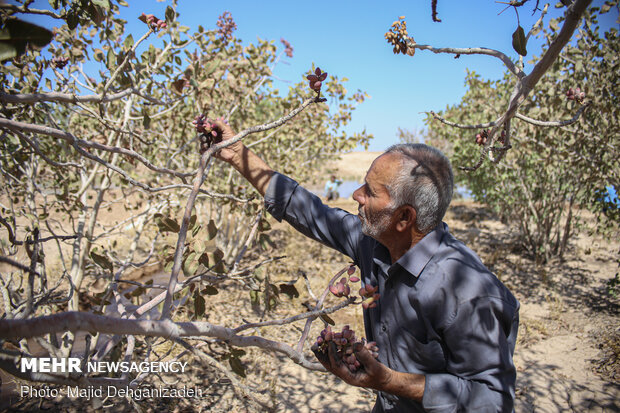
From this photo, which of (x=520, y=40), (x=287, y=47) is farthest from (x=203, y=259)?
(x=287, y=47)

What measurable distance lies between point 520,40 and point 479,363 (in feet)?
3.37

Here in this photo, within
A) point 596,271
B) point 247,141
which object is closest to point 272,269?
point 247,141

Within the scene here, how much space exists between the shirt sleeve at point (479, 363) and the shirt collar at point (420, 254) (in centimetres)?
20

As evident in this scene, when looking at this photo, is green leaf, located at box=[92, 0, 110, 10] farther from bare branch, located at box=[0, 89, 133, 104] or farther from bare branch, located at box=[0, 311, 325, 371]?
bare branch, located at box=[0, 311, 325, 371]

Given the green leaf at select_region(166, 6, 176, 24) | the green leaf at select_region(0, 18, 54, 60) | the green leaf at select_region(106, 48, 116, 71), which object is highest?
the green leaf at select_region(166, 6, 176, 24)

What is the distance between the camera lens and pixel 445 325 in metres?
1.22

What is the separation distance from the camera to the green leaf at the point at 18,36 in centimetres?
80

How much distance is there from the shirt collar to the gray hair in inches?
1.4

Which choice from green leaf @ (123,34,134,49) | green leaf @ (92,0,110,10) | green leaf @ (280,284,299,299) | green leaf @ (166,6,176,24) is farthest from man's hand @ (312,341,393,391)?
green leaf @ (166,6,176,24)

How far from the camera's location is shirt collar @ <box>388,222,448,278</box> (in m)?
1.33

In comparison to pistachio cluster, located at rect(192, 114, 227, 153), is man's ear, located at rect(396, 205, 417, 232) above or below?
below

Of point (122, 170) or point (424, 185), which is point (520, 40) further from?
point (122, 170)

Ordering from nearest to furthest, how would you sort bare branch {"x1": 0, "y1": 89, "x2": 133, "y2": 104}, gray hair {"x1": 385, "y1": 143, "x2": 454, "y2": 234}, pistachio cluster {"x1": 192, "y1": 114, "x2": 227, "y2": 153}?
bare branch {"x1": 0, "y1": 89, "x2": 133, "y2": 104}, gray hair {"x1": 385, "y1": 143, "x2": 454, "y2": 234}, pistachio cluster {"x1": 192, "y1": 114, "x2": 227, "y2": 153}

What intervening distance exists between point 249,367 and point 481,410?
2.67 m
